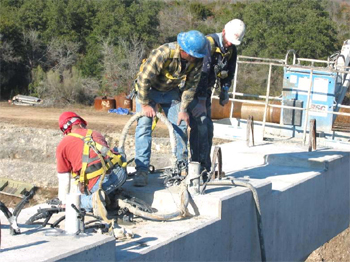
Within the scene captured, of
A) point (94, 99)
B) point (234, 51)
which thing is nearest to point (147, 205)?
point (234, 51)

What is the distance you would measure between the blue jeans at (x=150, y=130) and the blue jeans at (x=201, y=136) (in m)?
0.51

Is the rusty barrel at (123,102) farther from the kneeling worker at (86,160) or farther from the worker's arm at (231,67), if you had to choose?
the kneeling worker at (86,160)

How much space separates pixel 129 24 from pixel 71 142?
26.3m

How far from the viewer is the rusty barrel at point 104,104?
25703mm

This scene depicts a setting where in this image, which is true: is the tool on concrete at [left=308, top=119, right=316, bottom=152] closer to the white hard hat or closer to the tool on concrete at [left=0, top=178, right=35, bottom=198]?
the white hard hat

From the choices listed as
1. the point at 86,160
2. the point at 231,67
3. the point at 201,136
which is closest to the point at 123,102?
the point at 231,67

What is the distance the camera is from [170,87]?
7195 mm

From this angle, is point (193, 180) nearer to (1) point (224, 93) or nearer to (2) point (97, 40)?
(1) point (224, 93)

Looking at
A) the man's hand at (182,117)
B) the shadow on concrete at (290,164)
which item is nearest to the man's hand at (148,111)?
the man's hand at (182,117)

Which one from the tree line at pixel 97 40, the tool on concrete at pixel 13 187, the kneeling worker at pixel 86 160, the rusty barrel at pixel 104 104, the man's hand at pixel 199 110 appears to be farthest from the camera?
the tree line at pixel 97 40

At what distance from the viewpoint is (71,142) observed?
19.9 ft

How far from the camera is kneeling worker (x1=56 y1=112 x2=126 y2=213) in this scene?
240 inches

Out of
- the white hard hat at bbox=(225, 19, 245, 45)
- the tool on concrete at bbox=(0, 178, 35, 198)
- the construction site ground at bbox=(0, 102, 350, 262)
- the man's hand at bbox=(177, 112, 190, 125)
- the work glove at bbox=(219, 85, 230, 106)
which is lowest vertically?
the tool on concrete at bbox=(0, 178, 35, 198)

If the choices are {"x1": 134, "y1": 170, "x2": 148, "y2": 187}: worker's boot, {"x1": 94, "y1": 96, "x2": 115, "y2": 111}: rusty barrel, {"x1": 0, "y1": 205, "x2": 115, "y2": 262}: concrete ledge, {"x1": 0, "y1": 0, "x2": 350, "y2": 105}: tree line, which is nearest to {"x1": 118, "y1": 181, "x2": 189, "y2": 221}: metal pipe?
{"x1": 134, "y1": 170, "x2": 148, "y2": 187}: worker's boot
